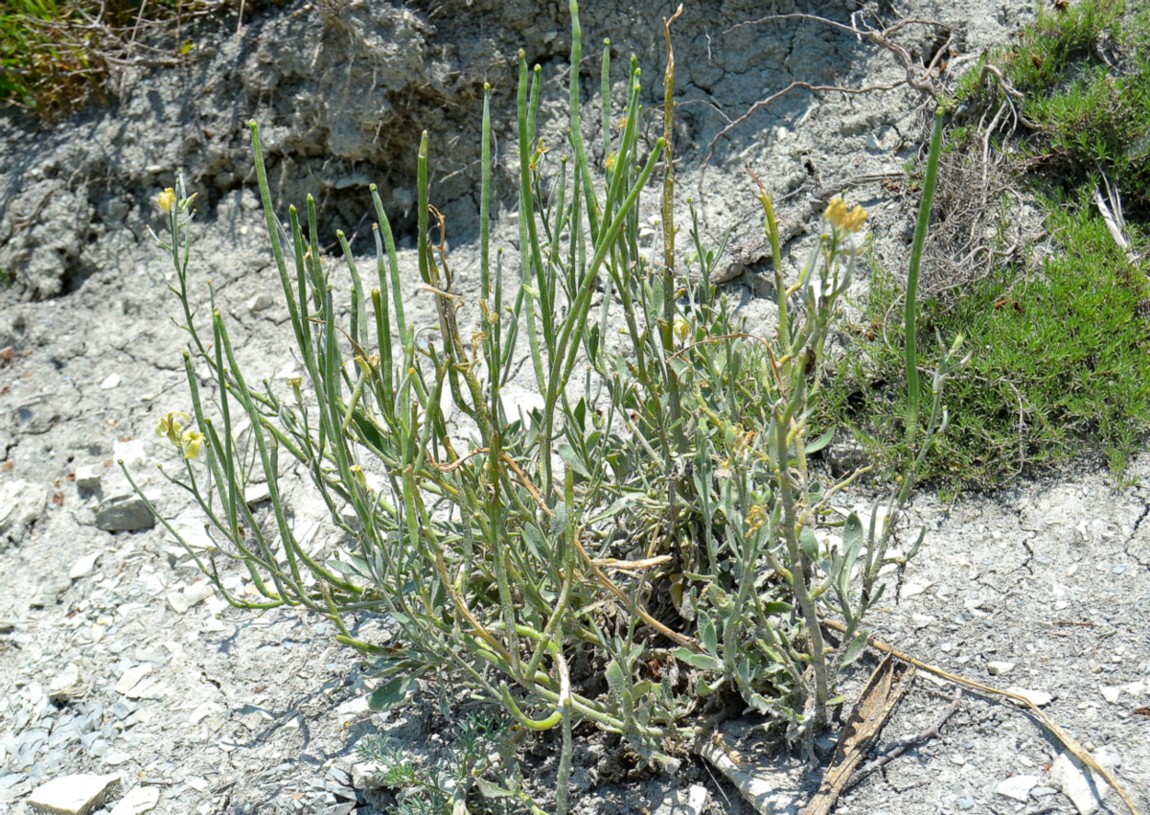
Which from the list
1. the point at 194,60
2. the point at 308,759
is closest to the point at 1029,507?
the point at 308,759

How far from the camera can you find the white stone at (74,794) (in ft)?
6.66

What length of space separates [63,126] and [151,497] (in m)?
1.55

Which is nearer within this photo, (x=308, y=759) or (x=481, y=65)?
(x=308, y=759)

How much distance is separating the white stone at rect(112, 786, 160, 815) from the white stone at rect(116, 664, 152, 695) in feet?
0.97

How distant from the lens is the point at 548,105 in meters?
3.29

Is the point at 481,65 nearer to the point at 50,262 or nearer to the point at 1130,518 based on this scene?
the point at 50,262

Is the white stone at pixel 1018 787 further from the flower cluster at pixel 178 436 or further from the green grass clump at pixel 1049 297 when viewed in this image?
the flower cluster at pixel 178 436

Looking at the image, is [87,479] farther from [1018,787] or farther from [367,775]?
[1018,787]

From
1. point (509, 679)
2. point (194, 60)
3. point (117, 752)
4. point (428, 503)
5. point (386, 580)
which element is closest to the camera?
point (386, 580)

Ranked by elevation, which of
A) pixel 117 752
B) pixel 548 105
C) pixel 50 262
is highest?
pixel 548 105

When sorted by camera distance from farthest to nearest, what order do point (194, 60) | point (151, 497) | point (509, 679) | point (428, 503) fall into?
point (194, 60), point (151, 497), point (428, 503), point (509, 679)

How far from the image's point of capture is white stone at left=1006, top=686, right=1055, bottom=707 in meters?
1.80

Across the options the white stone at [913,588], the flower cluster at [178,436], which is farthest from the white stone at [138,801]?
the white stone at [913,588]

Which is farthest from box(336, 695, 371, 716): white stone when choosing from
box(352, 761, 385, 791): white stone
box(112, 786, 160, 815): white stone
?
box(112, 786, 160, 815): white stone
